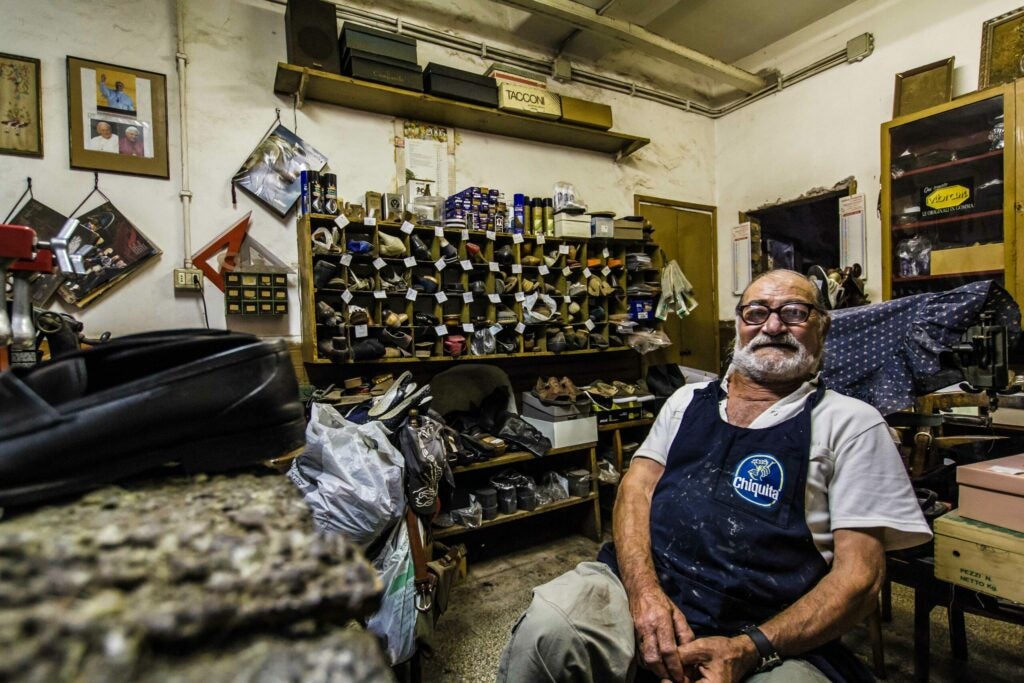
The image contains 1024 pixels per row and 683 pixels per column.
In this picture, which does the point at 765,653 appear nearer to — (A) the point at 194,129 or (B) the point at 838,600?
(B) the point at 838,600

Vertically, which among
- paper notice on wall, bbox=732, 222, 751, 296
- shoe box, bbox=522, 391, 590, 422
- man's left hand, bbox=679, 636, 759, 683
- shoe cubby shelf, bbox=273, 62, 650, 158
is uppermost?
shoe cubby shelf, bbox=273, 62, 650, 158

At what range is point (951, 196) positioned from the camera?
2.72 meters

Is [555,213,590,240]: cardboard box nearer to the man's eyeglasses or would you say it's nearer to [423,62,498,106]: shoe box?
[423,62,498,106]: shoe box

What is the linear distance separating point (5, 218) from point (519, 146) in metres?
2.60

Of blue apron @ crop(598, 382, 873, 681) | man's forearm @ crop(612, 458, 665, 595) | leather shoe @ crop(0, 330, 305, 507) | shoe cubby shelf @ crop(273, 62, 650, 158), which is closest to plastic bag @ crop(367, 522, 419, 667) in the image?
man's forearm @ crop(612, 458, 665, 595)

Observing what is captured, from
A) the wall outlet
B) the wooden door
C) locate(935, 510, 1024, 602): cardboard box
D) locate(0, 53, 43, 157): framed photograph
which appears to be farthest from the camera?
the wooden door

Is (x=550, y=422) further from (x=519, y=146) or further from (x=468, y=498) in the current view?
(x=519, y=146)

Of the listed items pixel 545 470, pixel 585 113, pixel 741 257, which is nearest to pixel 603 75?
pixel 585 113

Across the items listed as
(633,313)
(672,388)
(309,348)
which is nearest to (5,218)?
(309,348)

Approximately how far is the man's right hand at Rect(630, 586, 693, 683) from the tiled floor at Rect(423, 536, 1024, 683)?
3.12 feet

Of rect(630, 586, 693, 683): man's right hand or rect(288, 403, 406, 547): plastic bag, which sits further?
rect(288, 403, 406, 547): plastic bag

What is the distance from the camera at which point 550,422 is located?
280 centimetres

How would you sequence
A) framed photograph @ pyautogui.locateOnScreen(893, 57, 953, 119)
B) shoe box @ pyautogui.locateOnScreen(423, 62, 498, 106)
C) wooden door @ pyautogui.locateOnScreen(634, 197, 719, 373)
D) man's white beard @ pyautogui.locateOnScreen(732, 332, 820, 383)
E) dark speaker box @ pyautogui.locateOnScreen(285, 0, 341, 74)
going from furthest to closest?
wooden door @ pyautogui.locateOnScreen(634, 197, 719, 373) < framed photograph @ pyautogui.locateOnScreen(893, 57, 953, 119) < shoe box @ pyautogui.locateOnScreen(423, 62, 498, 106) < dark speaker box @ pyautogui.locateOnScreen(285, 0, 341, 74) < man's white beard @ pyautogui.locateOnScreen(732, 332, 820, 383)

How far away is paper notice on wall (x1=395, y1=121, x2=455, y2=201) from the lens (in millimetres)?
2916
